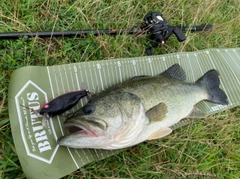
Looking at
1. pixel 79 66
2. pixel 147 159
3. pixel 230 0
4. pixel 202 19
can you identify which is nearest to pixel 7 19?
pixel 79 66

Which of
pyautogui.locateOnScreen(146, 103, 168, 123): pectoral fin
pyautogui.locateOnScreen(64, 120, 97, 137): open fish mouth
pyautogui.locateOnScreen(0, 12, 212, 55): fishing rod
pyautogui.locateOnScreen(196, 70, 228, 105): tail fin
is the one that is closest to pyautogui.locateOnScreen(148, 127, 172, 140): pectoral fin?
pyautogui.locateOnScreen(146, 103, 168, 123): pectoral fin

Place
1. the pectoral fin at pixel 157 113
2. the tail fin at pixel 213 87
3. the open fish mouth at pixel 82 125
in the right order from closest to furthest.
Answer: the open fish mouth at pixel 82 125, the pectoral fin at pixel 157 113, the tail fin at pixel 213 87

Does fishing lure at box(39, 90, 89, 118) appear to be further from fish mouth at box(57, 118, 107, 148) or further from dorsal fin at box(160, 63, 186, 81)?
dorsal fin at box(160, 63, 186, 81)

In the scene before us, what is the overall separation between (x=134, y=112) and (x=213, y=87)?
1338 mm

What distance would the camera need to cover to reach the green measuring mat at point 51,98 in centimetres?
253

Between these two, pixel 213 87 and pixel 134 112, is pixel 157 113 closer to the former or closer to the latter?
pixel 134 112

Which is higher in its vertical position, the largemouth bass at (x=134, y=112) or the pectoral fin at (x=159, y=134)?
the largemouth bass at (x=134, y=112)

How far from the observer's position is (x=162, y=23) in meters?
3.39

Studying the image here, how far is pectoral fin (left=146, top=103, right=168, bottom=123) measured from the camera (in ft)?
8.77

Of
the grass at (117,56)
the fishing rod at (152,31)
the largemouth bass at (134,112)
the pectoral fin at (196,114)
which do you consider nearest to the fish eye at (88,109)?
the largemouth bass at (134,112)

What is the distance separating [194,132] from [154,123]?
3.00 feet

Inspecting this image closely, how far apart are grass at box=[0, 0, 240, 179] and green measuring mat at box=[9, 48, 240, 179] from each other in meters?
0.15

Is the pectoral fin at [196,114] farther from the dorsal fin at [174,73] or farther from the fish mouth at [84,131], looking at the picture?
the fish mouth at [84,131]

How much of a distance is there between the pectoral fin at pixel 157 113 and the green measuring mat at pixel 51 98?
0.53 metres
